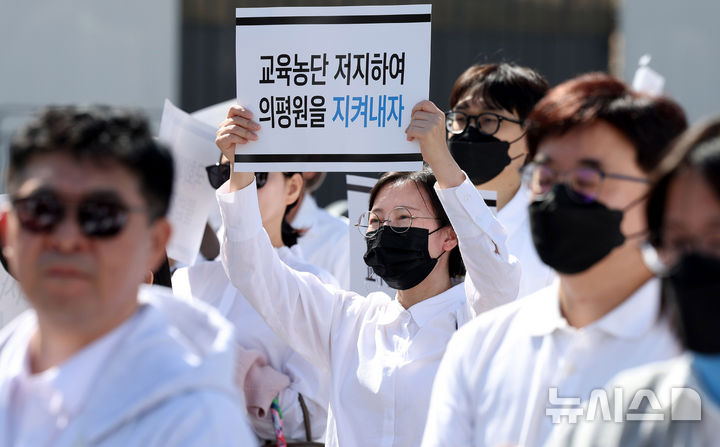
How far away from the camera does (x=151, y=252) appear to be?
7.04ft

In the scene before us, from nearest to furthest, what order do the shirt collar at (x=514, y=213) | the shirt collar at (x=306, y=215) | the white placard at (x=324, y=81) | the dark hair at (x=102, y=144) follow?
1. the dark hair at (x=102, y=144)
2. the white placard at (x=324, y=81)
3. the shirt collar at (x=514, y=213)
4. the shirt collar at (x=306, y=215)

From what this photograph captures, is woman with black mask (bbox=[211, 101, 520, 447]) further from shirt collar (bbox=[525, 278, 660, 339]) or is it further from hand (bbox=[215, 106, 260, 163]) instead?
shirt collar (bbox=[525, 278, 660, 339])

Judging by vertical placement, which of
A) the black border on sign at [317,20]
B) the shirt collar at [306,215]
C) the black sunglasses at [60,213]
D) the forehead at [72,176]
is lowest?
the shirt collar at [306,215]

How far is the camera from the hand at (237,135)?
11.4 ft

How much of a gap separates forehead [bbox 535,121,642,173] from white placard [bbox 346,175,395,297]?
1.63 m

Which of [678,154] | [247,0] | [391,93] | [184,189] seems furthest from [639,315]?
[247,0]

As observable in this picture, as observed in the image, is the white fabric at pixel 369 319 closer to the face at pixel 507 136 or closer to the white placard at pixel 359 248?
the white placard at pixel 359 248

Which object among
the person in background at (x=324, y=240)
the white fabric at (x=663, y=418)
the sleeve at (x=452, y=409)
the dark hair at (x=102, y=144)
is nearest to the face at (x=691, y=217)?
the white fabric at (x=663, y=418)

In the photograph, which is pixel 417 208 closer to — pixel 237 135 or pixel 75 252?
pixel 237 135

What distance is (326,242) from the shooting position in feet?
20.4

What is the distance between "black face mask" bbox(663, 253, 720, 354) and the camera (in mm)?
1824

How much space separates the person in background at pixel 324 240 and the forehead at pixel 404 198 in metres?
2.01

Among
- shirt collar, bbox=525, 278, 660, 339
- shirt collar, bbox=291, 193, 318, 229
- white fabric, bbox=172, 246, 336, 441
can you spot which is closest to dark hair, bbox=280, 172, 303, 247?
white fabric, bbox=172, 246, 336, 441

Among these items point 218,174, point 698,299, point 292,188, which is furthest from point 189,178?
point 698,299
